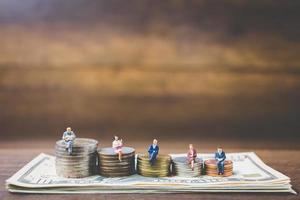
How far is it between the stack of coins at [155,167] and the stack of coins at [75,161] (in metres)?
0.11

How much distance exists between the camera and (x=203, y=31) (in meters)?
1.74

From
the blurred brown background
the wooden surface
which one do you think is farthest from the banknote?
the blurred brown background

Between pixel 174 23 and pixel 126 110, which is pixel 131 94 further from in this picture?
pixel 174 23

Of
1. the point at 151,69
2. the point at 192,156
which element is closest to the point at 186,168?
the point at 192,156

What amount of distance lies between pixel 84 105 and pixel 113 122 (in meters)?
0.12

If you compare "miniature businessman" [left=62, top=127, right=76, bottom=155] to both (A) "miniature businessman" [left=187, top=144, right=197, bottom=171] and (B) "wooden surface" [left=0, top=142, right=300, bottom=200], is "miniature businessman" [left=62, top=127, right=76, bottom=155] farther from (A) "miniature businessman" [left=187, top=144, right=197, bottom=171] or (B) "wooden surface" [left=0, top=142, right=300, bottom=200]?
(A) "miniature businessman" [left=187, top=144, right=197, bottom=171]

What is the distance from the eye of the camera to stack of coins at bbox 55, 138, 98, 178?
44.3 inches

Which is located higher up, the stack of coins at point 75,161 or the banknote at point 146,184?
the stack of coins at point 75,161

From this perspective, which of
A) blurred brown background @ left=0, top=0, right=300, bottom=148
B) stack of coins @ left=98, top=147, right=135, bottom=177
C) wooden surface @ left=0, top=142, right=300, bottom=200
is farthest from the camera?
Answer: blurred brown background @ left=0, top=0, right=300, bottom=148

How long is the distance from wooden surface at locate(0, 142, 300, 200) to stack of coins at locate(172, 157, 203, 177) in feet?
0.33

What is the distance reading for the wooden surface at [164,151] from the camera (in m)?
1.04

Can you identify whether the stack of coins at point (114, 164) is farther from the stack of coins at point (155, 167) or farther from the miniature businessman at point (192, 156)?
the miniature businessman at point (192, 156)

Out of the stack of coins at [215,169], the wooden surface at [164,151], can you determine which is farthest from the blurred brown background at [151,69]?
the stack of coins at [215,169]

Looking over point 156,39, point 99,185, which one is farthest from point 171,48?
point 99,185
